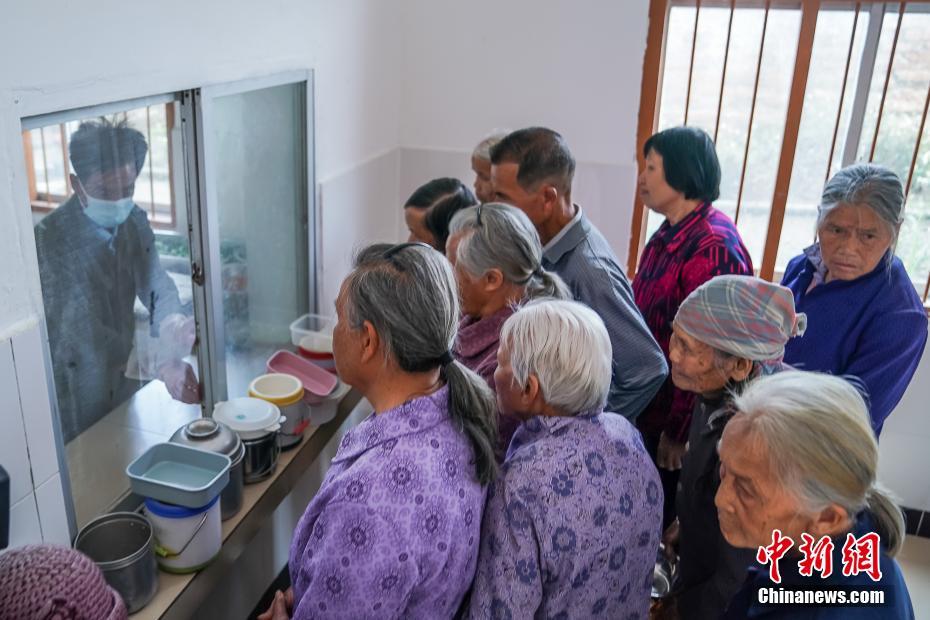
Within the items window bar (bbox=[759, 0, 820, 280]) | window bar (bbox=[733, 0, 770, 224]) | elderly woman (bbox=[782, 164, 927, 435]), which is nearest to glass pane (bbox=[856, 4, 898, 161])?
window bar (bbox=[759, 0, 820, 280])

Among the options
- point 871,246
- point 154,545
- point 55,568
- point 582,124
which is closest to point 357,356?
point 55,568

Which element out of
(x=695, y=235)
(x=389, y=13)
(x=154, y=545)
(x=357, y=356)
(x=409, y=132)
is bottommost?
(x=154, y=545)

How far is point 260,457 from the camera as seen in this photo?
1738 mm

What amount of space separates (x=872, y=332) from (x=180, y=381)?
1752mm

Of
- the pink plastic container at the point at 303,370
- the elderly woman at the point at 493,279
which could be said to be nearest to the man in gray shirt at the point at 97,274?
the pink plastic container at the point at 303,370

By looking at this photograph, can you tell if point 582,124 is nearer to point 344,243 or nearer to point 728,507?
point 344,243

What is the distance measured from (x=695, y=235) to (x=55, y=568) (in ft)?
5.22

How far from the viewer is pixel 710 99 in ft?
8.83

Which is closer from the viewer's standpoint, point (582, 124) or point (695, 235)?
point (695, 235)

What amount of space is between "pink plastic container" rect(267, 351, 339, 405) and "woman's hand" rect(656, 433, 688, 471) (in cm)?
96

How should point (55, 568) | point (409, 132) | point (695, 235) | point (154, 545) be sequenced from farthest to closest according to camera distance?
point (409, 132) < point (695, 235) < point (154, 545) < point (55, 568)

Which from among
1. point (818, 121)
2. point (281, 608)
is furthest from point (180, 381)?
point (818, 121)

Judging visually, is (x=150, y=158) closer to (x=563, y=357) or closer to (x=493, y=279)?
(x=493, y=279)

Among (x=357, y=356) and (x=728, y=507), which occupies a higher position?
(x=357, y=356)
